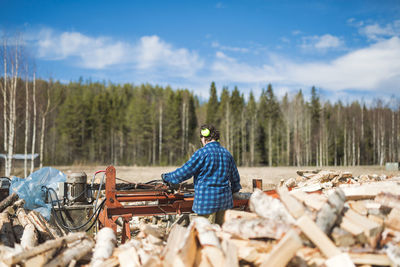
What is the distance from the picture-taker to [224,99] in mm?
56469

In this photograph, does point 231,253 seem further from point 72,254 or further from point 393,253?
point 72,254

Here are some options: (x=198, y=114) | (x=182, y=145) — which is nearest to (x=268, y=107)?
(x=198, y=114)

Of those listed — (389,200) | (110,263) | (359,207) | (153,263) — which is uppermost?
(389,200)

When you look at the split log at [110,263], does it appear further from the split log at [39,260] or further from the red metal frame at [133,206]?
the red metal frame at [133,206]

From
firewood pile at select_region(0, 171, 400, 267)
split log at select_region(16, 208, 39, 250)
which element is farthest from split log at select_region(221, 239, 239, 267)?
split log at select_region(16, 208, 39, 250)

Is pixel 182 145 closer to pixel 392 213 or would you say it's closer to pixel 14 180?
pixel 14 180

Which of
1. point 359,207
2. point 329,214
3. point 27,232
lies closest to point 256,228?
point 329,214

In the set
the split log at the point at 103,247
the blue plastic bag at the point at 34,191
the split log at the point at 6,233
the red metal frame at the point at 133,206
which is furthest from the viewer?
the blue plastic bag at the point at 34,191

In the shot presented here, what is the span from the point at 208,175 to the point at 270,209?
3.45ft

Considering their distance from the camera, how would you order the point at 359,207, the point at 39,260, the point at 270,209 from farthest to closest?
A: the point at 359,207
the point at 270,209
the point at 39,260

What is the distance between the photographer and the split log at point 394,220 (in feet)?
11.2

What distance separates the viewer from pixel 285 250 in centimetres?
291

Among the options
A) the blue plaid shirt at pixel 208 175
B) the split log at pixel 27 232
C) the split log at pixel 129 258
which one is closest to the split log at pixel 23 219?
the split log at pixel 27 232

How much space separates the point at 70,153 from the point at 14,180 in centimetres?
4450
